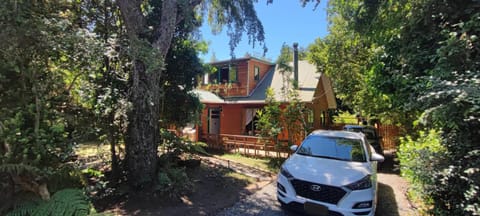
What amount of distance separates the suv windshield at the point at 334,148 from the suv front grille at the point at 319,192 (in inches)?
44.5

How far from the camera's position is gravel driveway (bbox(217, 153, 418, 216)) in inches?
194

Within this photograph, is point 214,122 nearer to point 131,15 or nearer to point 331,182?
point 131,15

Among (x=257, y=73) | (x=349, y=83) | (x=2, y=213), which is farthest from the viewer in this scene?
(x=257, y=73)

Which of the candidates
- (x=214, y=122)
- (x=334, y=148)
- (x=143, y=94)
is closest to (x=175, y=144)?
(x=143, y=94)

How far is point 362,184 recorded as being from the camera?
4.07m

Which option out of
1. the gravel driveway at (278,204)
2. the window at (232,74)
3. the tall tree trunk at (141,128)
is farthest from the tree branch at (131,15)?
the window at (232,74)

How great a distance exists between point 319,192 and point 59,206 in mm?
3886

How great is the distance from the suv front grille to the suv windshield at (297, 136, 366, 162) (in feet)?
3.71

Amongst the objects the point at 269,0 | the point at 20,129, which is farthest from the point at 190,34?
the point at 20,129

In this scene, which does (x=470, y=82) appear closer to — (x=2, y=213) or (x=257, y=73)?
(x=2, y=213)

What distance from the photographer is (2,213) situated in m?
2.89

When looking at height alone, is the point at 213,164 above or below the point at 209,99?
below

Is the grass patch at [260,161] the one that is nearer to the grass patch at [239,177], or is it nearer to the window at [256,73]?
the grass patch at [239,177]

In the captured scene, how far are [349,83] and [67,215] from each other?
14186mm
